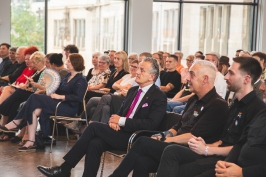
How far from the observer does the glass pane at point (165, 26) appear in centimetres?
1439

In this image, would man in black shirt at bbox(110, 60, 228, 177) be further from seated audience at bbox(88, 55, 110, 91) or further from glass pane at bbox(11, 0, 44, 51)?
glass pane at bbox(11, 0, 44, 51)

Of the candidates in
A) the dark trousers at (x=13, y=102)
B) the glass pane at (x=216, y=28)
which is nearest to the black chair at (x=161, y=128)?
the dark trousers at (x=13, y=102)

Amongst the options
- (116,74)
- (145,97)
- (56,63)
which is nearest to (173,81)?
(116,74)

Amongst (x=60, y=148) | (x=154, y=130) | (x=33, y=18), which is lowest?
(x=60, y=148)

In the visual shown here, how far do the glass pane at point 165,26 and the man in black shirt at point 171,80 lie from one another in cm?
550

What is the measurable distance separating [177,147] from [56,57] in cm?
445

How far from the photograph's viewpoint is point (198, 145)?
13.2 feet

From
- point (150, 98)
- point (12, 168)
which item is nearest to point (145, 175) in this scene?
point (150, 98)

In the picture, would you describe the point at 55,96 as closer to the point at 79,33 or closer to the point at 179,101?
the point at 179,101

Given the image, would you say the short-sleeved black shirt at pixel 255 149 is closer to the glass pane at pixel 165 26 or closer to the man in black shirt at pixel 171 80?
the man in black shirt at pixel 171 80

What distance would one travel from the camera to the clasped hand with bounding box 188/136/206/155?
13.2 feet

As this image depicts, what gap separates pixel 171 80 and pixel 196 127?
171 inches

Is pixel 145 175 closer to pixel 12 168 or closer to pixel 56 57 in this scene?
pixel 12 168

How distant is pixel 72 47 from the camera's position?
9.52m
